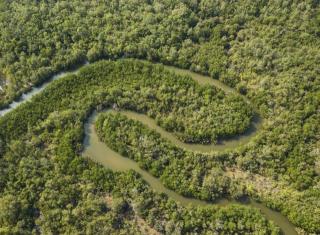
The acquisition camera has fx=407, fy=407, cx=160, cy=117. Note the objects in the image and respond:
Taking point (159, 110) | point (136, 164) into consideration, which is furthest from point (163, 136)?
point (136, 164)

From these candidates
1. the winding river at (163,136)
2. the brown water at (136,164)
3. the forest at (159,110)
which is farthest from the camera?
the winding river at (163,136)

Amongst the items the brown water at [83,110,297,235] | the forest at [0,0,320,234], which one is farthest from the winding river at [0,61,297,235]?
the forest at [0,0,320,234]

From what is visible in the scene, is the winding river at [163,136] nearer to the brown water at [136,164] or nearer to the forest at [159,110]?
the brown water at [136,164]

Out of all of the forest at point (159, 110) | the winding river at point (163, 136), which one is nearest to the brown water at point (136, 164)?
the winding river at point (163, 136)

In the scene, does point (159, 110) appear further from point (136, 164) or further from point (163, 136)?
point (136, 164)

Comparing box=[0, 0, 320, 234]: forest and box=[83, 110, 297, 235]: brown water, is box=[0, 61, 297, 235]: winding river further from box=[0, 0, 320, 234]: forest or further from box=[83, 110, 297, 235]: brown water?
box=[0, 0, 320, 234]: forest

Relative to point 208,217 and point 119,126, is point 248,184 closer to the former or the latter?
point 208,217

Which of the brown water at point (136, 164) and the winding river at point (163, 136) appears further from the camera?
the winding river at point (163, 136)

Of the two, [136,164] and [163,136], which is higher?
[163,136]
